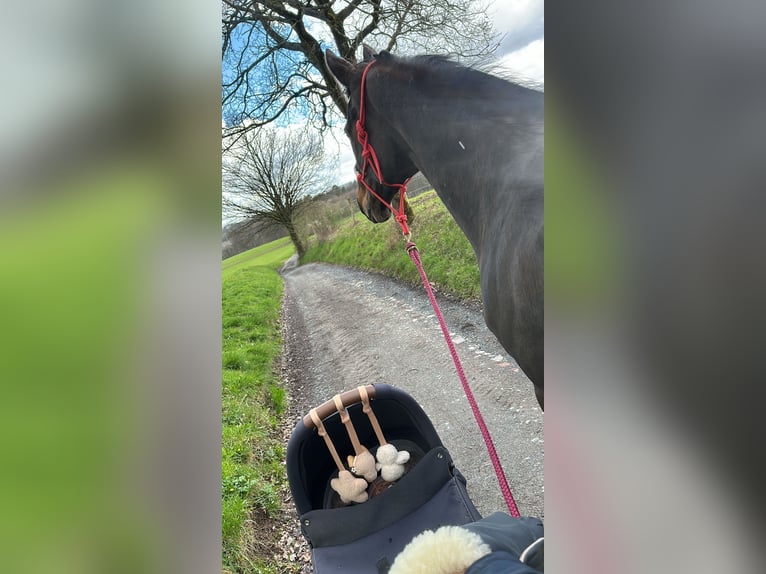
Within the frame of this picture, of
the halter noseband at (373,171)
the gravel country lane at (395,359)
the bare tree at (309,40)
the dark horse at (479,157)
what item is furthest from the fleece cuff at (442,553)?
the bare tree at (309,40)

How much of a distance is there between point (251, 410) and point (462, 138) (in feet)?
2.98

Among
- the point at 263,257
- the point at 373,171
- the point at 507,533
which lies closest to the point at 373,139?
the point at 373,171

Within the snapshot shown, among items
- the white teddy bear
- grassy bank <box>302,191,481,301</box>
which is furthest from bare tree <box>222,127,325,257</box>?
the white teddy bear

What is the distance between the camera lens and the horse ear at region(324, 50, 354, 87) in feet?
3.86

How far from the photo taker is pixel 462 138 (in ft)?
3.62

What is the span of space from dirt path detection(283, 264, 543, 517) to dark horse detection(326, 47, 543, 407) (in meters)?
0.18

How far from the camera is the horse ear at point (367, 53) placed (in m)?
1.18

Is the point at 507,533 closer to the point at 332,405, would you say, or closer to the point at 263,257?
the point at 332,405

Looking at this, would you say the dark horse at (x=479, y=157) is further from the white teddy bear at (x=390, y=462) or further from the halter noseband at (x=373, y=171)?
the white teddy bear at (x=390, y=462)

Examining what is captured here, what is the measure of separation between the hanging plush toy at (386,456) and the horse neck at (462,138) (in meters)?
0.49
